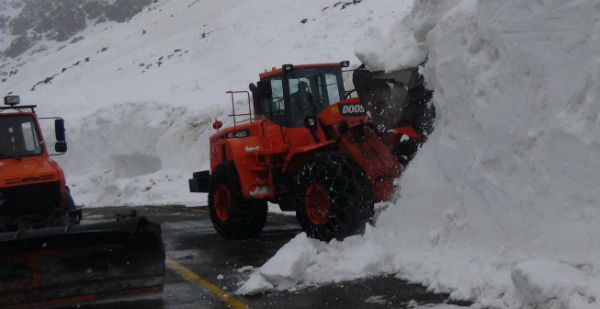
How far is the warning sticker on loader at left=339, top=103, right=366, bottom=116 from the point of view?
27.2 feet

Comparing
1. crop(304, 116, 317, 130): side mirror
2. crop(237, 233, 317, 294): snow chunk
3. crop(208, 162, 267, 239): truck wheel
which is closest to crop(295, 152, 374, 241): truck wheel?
crop(304, 116, 317, 130): side mirror

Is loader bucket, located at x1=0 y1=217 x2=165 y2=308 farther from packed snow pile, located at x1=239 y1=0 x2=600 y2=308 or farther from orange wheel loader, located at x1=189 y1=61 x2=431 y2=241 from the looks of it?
orange wheel loader, located at x1=189 y1=61 x2=431 y2=241

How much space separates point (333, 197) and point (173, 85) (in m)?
25.4

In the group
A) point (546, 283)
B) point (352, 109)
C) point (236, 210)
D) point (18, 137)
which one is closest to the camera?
point (546, 283)

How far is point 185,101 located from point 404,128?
70.7 feet

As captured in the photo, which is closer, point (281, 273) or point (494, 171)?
point (494, 171)

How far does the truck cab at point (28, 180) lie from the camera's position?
27.1ft

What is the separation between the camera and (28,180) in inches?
331

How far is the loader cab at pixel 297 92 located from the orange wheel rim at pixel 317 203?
1487 millimetres

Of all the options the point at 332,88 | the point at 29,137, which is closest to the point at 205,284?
the point at 332,88

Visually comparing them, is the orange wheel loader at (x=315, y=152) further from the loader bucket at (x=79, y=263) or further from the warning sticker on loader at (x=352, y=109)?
the loader bucket at (x=79, y=263)

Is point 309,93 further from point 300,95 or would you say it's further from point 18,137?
point 18,137

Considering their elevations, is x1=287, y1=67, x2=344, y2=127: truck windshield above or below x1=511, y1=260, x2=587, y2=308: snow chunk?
above

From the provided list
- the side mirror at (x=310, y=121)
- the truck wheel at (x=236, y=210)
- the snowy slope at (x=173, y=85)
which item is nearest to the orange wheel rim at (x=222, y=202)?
the truck wheel at (x=236, y=210)
